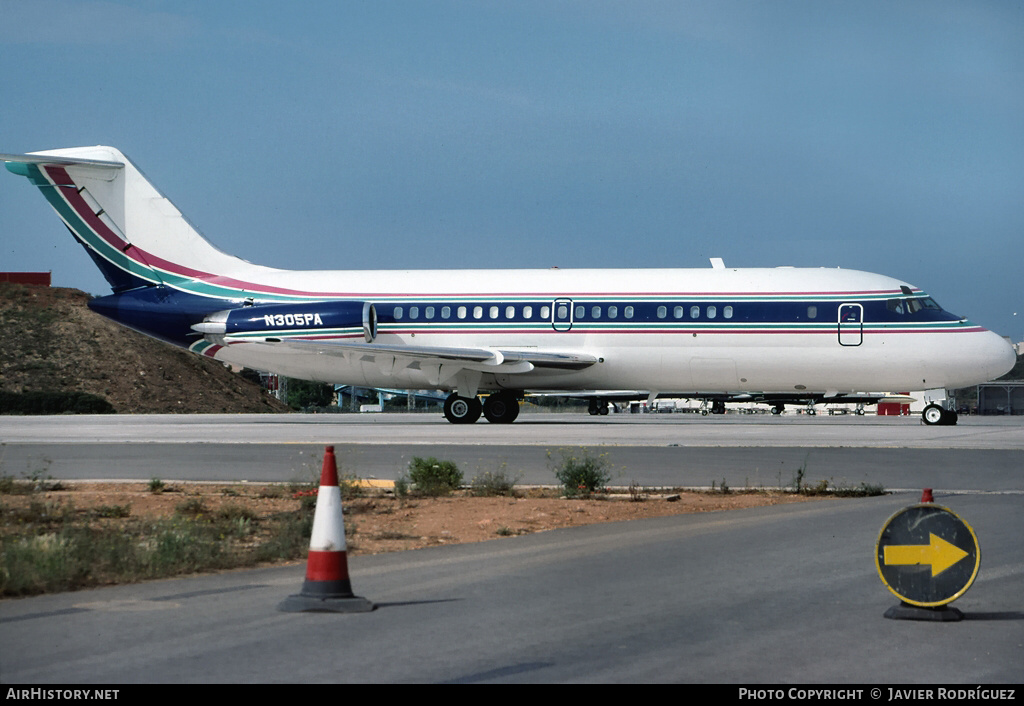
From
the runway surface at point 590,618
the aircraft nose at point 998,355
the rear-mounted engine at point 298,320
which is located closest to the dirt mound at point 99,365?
the rear-mounted engine at point 298,320

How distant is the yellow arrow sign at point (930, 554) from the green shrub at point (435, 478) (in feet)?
24.5

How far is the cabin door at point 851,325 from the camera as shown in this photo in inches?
1145

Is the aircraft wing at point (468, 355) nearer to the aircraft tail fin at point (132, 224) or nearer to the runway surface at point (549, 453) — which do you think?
the runway surface at point (549, 453)

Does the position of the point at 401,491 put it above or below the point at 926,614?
above

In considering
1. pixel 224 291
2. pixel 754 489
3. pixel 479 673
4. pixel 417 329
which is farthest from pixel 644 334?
pixel 479 673

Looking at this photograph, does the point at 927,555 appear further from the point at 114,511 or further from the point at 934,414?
the point at 934,414

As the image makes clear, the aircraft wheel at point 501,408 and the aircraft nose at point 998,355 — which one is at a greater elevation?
the aircraft nose at point 998,355

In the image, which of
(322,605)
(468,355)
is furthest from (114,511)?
(468,355)

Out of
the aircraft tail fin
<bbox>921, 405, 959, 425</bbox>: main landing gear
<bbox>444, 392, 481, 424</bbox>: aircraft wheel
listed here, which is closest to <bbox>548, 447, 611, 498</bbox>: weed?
<bbox>444, 392, 481, 424</bbox>: aircraft wheel

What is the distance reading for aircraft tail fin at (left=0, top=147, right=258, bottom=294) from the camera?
3300cm

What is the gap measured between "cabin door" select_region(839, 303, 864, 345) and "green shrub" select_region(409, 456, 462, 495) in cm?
1748

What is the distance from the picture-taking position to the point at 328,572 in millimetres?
7125

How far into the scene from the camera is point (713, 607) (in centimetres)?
721

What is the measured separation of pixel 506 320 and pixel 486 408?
2771 millimetres
